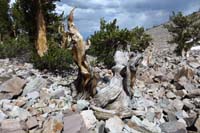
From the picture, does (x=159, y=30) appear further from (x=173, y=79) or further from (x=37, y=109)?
(x=37, y=109)

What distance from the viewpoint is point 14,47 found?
2508 centimetres

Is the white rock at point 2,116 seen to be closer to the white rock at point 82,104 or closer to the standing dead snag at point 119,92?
the white rock at point 82,104

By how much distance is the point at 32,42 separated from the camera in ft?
83.0

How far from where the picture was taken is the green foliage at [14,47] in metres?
24.7

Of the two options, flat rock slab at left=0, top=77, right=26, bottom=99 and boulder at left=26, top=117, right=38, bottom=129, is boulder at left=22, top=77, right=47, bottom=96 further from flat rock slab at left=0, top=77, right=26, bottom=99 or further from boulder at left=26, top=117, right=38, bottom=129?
boulder at left=26, top=117, right=38, bottom=129

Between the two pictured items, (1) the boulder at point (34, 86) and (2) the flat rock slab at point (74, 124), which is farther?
(1) the boulder at point (34, 86)

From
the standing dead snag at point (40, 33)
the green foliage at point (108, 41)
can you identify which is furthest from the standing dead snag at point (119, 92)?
the green foliage at point (108, 41)

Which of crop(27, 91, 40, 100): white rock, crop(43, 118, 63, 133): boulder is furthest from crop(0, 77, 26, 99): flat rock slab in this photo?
crop(43, 118, 63, 133): boulder

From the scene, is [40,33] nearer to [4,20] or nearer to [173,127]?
[4,20]

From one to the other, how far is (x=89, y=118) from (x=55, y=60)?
8.07 metres

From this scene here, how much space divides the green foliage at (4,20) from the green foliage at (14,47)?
16.7 ft

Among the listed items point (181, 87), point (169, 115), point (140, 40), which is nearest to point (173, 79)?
point (181, 87)

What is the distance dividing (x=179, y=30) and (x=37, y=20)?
21268 mm

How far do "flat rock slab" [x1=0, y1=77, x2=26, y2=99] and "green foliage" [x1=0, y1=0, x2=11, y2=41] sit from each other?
1513 cm
